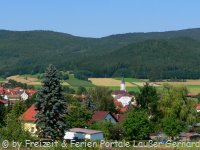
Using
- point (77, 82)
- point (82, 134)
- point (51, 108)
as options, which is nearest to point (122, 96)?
point (77, 82)

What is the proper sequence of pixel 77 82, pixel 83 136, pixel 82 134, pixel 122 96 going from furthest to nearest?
pixel 77 82, pixel 122 96, pixel 82 134, pixel 83 136

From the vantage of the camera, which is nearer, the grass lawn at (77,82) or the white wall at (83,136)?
the white wall at (83,136)

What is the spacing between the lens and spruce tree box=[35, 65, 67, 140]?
38188mm

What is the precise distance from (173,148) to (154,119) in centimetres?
2732

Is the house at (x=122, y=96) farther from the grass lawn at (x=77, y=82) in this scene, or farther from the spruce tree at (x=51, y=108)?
the spruce tree at (x=51, y=108)

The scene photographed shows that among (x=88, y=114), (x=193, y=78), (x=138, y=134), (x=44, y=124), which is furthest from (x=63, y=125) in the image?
(x=193, y=78)

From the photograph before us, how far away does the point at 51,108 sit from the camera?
38531 mm

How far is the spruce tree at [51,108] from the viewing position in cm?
3819

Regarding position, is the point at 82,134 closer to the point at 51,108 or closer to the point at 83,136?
the point at 83,136

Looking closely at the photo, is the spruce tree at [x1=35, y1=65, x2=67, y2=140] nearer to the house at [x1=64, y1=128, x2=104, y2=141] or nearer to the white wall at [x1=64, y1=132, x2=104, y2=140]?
the white wall at [x1=64, y1=132, x2=104, y2=140]

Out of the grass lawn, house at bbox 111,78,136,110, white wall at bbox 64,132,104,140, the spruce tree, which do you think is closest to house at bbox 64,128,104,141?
white wall at bbox 64,132,104,140

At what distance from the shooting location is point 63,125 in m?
38.2

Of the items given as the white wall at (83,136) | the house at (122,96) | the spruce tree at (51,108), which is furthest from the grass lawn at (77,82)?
the spruce tree at (51,108)

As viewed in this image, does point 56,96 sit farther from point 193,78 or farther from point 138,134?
point 193,78
